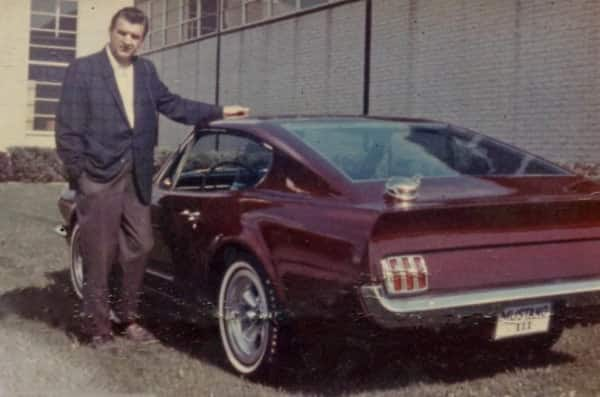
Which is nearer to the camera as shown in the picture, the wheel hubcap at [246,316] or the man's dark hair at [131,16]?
the wheel hubcap at [246,316]

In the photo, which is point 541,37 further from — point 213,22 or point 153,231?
point 213,22

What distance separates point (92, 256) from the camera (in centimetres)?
512

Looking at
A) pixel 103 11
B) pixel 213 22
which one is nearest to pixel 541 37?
pixel 213 22

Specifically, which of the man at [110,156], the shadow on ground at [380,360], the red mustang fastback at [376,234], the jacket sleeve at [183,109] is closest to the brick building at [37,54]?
the jacket sleeve at [183,109]

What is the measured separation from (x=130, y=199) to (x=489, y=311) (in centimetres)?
230

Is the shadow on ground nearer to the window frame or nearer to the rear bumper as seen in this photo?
the rear bumper

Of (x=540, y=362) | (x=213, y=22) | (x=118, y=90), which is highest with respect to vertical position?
(x=213, y=22)

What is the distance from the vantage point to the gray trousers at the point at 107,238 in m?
5.04

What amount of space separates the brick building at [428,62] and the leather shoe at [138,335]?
304 inches

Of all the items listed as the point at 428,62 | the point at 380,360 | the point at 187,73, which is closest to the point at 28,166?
the point at 187,73

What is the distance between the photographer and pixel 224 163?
4891 millimetres

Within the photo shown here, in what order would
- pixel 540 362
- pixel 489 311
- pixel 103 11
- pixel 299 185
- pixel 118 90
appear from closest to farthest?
pixel 489 311 → pixel 299 185 → pixel 540 362 → pixel 118 90 → pixel 103 11

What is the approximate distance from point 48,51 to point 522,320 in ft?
82.0

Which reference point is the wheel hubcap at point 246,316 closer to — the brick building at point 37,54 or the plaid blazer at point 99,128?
the plaid blazer at point 99,128
